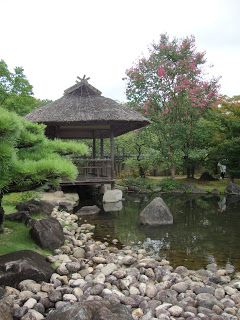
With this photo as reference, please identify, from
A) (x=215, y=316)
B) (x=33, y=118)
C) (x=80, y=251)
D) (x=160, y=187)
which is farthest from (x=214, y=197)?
(x=215, y=316)

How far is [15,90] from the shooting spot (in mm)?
18797

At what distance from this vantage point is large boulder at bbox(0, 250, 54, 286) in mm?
4016

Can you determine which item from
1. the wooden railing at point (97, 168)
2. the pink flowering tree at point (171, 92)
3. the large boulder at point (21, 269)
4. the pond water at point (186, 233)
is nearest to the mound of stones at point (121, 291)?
the large boulder at point (21, 269)

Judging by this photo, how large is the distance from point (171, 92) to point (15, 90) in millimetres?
10413

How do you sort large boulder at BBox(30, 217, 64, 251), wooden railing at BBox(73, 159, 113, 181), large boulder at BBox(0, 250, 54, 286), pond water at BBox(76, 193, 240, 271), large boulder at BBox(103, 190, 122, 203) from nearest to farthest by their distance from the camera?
large boulder at BBox(0, 250, 54, 286) < large boulder at BBox(30, 217, 64, 251) < pond water at BBox(76, 193, 240, 271) < wooden railing at BBox(73, 159, 113, 181) < large boulder at BBox(103, 190, 122, 203)

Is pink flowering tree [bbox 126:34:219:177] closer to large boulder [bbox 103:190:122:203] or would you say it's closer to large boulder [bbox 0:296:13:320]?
large boulder [bbox 103:190:122:203]

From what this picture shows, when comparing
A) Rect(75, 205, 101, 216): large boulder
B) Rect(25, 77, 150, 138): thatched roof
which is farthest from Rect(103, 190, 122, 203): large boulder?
Rect(25, 77, 150, 138): thatched roof

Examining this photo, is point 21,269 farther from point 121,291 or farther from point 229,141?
point 229,141

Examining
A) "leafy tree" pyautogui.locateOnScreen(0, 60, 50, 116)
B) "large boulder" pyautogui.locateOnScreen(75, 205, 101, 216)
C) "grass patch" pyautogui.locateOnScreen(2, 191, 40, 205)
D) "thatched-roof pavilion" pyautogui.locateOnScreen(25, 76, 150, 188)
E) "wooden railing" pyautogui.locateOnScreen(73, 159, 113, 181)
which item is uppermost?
"leafy tree" pyautogui.locateOnScreen(0, 60, 50, 116)

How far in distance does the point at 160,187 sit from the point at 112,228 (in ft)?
30.4

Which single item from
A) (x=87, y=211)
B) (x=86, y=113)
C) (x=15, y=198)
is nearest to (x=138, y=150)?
(x=86, y=113)

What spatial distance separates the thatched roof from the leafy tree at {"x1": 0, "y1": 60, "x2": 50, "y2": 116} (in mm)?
5508

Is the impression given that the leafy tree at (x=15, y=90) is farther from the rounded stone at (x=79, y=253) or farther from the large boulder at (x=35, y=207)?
the rounded stone at (x=79, y=253)

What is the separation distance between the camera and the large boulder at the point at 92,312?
2713 mm
